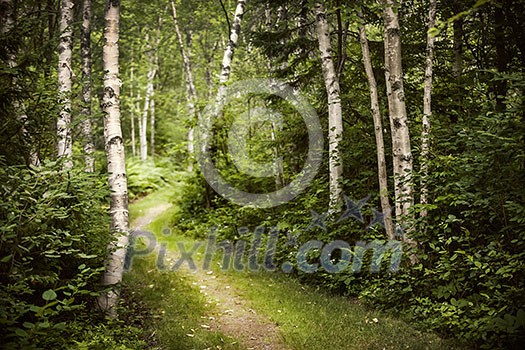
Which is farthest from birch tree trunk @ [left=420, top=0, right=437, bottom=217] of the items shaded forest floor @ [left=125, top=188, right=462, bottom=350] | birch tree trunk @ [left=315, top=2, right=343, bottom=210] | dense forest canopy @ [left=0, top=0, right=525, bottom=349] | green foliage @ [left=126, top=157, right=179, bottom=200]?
green foliage @ [left=126, top=157, right=179, bottom=200]

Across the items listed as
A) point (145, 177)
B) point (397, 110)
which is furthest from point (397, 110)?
point (145, 177)

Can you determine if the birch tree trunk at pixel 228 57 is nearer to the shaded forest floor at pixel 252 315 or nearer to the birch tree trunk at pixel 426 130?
the shaded forest floor at pixel 252 315

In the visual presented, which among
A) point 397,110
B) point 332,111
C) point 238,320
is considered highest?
point 332,111

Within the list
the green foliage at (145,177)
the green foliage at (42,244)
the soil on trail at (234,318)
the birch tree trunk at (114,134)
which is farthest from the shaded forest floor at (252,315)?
the green foliage at (145,177)

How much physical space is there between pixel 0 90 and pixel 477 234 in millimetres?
7044

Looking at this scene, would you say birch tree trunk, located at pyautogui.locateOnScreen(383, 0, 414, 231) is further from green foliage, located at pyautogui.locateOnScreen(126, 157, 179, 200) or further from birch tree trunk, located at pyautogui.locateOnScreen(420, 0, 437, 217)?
green foliage, located at pyautogui.locateOnScreen(126, 157, 179, 200)

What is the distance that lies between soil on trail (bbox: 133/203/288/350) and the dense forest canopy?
1.67 meters

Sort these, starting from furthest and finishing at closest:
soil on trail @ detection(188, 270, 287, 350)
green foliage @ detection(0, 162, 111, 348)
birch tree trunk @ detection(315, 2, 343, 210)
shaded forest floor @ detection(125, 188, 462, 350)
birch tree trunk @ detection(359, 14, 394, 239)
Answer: birch tree trunk @ detection(315, 2, 343, 210) → birch tree trunk @ detection(359, 14, 394, 239) → soil on trail @ detection(188, 270, 287, 350) → shaded forest floor @ detection(125, 188, 462, 350) → green foliage @ detection(0, 162, 111, 348)

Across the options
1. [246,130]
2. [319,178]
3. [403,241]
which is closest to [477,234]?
[403,241]

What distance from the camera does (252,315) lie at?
6875 mm

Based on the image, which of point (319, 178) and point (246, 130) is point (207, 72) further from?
point (319, 178)

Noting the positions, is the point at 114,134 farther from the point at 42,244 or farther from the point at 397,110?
the point at 397,110

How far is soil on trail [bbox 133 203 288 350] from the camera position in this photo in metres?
5.92

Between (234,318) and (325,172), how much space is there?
4.99 m
